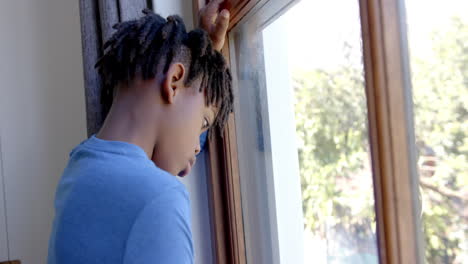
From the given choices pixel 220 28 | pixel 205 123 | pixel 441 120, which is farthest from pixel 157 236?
pixel 220 28

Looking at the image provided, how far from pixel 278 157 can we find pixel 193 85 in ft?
1.21

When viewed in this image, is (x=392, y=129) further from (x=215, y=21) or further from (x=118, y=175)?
(x=215, y=21)

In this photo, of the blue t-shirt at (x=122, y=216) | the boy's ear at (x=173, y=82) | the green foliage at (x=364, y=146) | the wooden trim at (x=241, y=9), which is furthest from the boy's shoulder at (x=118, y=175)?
the wooden trim at (x=241, y=9)

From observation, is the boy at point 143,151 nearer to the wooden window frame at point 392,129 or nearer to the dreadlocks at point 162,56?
the dreadlocks at point 162,56

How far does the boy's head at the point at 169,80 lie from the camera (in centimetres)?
77

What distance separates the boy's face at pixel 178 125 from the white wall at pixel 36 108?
3.08ft

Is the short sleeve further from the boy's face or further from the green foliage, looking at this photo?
the green foliage

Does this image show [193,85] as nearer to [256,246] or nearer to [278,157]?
Result: [278,157]

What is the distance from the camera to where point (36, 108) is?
1.60 metres

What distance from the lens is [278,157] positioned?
3.56 ft

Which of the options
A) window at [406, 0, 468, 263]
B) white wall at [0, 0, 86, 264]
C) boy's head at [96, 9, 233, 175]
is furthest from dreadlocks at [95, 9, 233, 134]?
white wall at [0, 0, 86, 264]

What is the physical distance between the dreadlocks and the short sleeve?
0.77 ft

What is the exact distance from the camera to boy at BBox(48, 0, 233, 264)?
2.10ft

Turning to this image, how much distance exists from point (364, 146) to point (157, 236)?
33 cm
